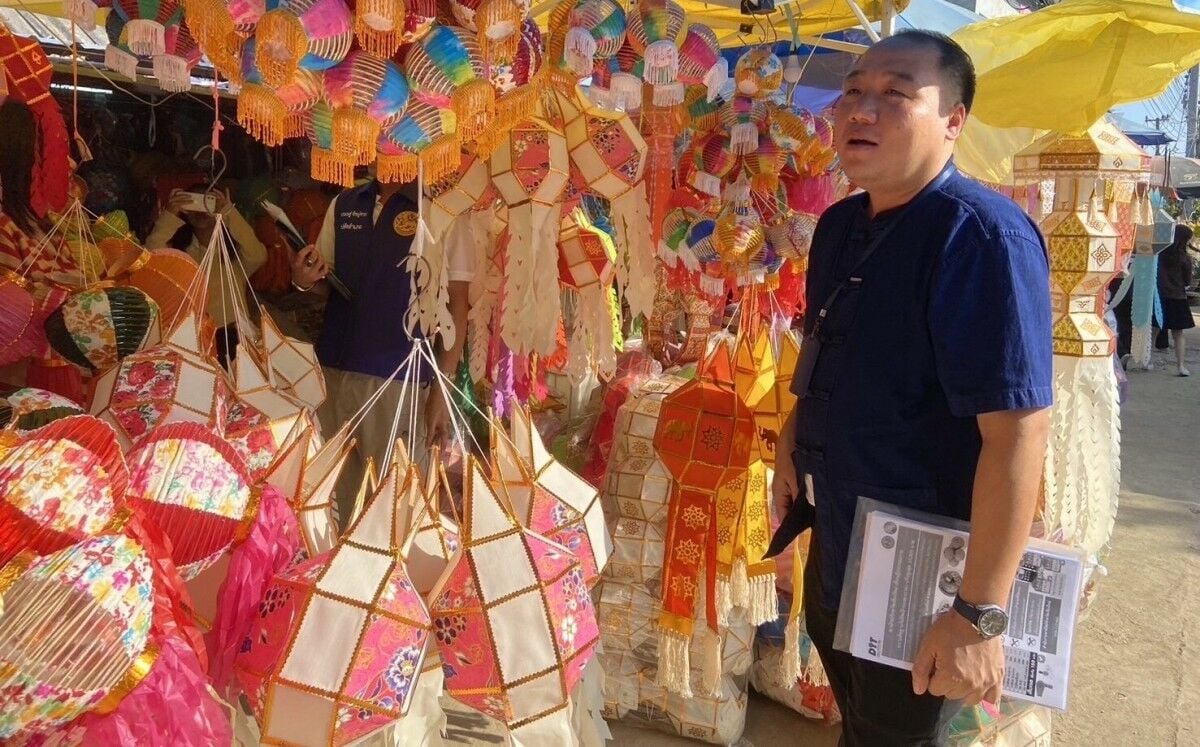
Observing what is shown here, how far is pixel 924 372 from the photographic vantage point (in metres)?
1.25

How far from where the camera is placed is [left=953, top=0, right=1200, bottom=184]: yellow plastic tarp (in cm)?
207

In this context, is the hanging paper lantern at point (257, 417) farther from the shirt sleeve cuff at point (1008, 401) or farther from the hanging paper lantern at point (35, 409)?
the shirt sleeve cuff at point (1008, 401)

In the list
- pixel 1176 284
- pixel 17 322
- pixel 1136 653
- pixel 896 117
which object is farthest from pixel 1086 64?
pixel 1176 284

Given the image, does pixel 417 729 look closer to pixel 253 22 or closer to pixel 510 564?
pixel 510 564

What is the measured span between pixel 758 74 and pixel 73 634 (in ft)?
6.98

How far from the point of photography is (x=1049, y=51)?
7.32ft

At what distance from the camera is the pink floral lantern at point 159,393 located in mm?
1457

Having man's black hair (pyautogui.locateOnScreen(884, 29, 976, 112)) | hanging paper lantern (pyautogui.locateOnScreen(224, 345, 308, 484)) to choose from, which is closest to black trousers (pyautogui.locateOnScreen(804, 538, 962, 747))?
man's black hair (pyautogui.locateOnScreen(884, 29, 976, 112))

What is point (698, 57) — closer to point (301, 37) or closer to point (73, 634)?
Result: point (301, 37)

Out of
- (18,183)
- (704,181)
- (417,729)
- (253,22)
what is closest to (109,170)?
(18,183)

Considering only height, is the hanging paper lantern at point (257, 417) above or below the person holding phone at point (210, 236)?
below

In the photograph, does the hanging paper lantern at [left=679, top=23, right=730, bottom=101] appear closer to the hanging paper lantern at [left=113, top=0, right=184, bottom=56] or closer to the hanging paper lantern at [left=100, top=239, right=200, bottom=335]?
the hanging paper lantern at [left=113, top=0, right=184, bottom=56]

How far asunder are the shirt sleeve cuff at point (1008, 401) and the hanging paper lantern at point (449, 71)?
0.86 metres

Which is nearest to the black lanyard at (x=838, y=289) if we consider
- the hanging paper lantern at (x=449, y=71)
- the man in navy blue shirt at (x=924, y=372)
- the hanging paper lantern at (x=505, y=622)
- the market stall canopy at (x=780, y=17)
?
the man in navy blue shirt at (x=924, y=372)
